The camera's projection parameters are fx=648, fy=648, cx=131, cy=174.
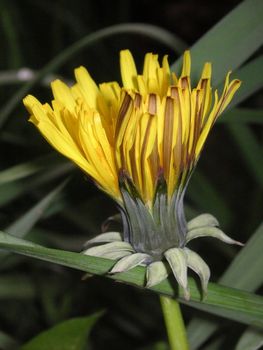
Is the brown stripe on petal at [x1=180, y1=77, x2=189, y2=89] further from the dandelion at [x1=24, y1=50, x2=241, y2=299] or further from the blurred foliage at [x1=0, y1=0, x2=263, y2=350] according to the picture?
the blurred foliage at [x1=0, y1=0, x2=263, y2=350]

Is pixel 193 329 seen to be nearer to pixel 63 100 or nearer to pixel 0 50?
pixel 63 100

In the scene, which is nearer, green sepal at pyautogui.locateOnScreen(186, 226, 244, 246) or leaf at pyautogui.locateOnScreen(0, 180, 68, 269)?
green sepal at pyautogui.locateOnScreen(186, 226, 244, 246)

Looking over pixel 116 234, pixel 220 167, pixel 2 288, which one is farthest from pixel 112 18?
pixel 116 234

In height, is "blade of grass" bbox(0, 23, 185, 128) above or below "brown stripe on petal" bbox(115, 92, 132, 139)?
above

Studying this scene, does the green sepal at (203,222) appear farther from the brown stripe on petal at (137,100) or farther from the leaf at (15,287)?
the leaf at (15,287)

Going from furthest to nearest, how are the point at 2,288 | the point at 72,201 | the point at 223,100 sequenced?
1. the point at 2,288
2. the point at 72,201
3. the point at 223,100

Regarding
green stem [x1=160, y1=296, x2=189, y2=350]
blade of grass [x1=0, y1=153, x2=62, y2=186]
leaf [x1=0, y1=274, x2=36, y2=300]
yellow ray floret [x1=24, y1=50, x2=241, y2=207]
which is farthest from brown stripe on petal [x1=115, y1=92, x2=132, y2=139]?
leaf [x1=0, y1=274, x2=36, y2=300]
